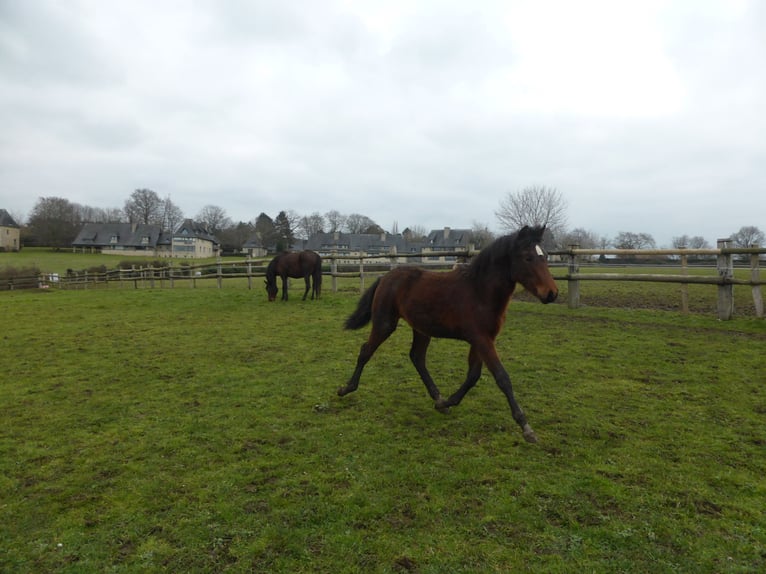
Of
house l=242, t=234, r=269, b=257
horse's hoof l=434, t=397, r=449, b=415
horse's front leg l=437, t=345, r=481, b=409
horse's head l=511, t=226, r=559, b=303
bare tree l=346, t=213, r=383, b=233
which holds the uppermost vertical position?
bare tree l=346, t=213, r=383, b=233

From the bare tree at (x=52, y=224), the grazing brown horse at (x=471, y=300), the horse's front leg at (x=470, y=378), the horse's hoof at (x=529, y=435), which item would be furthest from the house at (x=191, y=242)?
the horse's hoof at (x=529, y=435)

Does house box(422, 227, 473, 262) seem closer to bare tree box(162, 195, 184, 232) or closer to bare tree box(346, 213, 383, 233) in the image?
bare tree box(346, 213, 383, 233)

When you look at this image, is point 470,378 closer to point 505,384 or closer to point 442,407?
point 442,407

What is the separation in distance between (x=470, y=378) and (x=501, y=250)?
130 centimetres

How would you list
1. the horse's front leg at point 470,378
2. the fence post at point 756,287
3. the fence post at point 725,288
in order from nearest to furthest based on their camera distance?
the horse's front leg at point 470,378, the fence post at point 756,287, the fence post at point 725,288

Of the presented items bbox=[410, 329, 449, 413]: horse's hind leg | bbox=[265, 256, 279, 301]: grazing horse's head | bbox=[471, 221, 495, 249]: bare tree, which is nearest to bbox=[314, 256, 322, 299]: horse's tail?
bbox=[265, 256, 279, 301]: grazing horse's head

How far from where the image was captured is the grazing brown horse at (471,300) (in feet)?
12.4

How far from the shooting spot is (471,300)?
4.10 m

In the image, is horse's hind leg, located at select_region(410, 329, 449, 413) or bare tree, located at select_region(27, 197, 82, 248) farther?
bare tree, located at select_region(27, 197, 82, 248)

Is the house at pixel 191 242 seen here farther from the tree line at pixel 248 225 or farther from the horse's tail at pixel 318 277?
the horse's tail at pixel 318 277

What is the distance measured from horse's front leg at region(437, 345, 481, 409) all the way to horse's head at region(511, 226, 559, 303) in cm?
84

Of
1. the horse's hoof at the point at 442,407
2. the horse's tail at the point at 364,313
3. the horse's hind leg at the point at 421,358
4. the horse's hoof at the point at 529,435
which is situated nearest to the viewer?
the horse's hoof at the point at 529,435

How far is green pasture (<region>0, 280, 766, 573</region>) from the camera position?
2311 millimetres

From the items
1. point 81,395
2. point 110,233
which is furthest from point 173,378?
point 110,233
